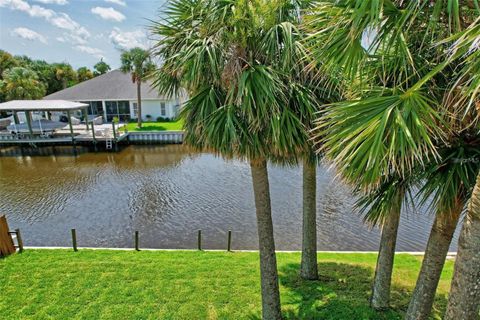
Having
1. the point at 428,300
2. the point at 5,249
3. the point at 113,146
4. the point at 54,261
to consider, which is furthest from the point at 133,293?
the point at 113,146

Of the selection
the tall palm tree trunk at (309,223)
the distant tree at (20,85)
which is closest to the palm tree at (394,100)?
the tall palm tree trunk at (309,223)

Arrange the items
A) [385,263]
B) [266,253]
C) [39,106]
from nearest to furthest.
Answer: [266,253], [385,263], [39,106]

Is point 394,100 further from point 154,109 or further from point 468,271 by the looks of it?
point 154,109

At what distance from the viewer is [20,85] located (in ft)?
119

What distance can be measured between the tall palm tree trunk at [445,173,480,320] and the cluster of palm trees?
1 centimetres

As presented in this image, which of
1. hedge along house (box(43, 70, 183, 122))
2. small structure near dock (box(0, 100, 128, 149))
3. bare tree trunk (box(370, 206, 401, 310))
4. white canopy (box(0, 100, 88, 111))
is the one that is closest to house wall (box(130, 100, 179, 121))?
hedge along house (box(43, 70, 183, 122))

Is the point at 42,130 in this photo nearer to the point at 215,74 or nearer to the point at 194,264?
the point at 194,264

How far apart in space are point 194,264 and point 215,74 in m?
6.06

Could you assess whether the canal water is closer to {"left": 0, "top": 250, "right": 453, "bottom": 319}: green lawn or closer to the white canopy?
{"left": 0, "top": 250, "right": 453, "bottom": 319}: green lawn

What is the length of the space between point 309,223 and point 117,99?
32454mm

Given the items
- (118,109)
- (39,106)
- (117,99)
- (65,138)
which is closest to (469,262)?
(65,138)

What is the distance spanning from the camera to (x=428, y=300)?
468cm

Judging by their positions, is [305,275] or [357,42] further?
[305,275]

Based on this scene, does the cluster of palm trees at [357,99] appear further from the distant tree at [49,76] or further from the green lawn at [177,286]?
the distant tree at [49,76]
